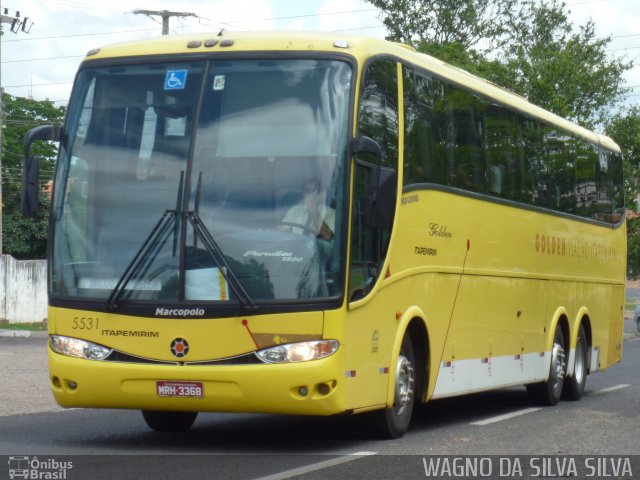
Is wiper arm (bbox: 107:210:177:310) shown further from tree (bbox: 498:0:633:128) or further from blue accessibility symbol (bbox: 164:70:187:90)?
tree (bbox: 498:0:633:128)

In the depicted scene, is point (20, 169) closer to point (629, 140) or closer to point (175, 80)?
point (629, 140)

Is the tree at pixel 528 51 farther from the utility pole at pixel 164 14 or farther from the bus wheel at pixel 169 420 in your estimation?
the bus wheel at pixel 169 420

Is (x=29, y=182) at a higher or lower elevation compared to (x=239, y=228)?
higher

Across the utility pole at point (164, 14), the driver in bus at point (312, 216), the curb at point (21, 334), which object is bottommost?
the curb at point (21, 334)

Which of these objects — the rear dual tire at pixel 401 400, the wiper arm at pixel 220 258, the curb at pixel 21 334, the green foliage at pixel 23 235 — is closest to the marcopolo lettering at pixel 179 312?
the wiper arm at pixel 220 258

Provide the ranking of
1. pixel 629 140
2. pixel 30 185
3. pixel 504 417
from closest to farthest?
pixel 30 185
pixel 504 417
pixel 629 140

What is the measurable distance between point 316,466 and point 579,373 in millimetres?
10062

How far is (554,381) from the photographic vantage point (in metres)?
18.0

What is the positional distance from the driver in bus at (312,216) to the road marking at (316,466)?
175 centimetres

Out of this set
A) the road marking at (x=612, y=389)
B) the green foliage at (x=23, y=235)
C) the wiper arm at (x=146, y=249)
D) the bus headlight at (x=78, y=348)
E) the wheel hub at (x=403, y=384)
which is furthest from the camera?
the green foliage at (x=23, y=235)

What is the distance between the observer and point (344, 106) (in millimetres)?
11086

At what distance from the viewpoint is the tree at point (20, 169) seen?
66000 millimetres

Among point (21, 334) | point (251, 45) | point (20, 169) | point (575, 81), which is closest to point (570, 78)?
point (575, 81)

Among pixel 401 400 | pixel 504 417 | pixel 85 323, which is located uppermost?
pixel 85 323
